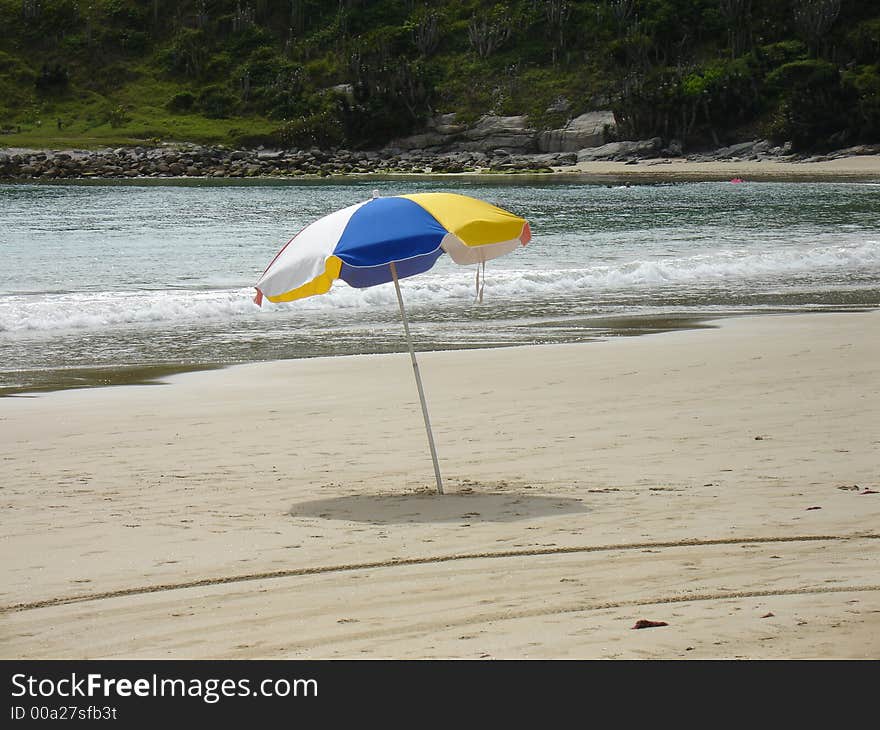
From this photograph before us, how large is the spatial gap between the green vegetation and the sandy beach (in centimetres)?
6868

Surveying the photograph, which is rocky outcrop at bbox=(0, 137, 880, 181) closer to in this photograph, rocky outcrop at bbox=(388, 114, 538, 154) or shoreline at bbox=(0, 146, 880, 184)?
shoreline at bbox=(0, 146, 880, 184)

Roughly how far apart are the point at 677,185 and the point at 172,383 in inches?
1842

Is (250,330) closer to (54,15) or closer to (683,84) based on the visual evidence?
(683,84)

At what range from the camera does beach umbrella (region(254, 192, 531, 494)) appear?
21.0 ft

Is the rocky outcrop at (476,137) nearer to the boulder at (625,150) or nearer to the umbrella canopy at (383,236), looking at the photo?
the boulder at (625,150)

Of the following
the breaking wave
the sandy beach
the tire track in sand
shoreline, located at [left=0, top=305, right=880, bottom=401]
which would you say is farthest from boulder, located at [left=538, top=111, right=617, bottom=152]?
the tire track in sand

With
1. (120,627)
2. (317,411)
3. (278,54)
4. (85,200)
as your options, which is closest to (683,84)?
(278,54)

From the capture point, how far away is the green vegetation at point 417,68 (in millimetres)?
80875

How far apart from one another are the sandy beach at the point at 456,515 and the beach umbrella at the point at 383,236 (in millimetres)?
1049

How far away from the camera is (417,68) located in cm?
9262

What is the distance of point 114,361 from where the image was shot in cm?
1313

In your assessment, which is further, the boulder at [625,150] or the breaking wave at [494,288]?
the boulder at [625,150]

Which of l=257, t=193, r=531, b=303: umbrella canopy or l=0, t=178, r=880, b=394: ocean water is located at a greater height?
l=257, t=193, r=531, b=303: umbrella canopy

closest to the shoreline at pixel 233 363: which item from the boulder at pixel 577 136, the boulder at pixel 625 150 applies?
the boulder at pixel 625 150
